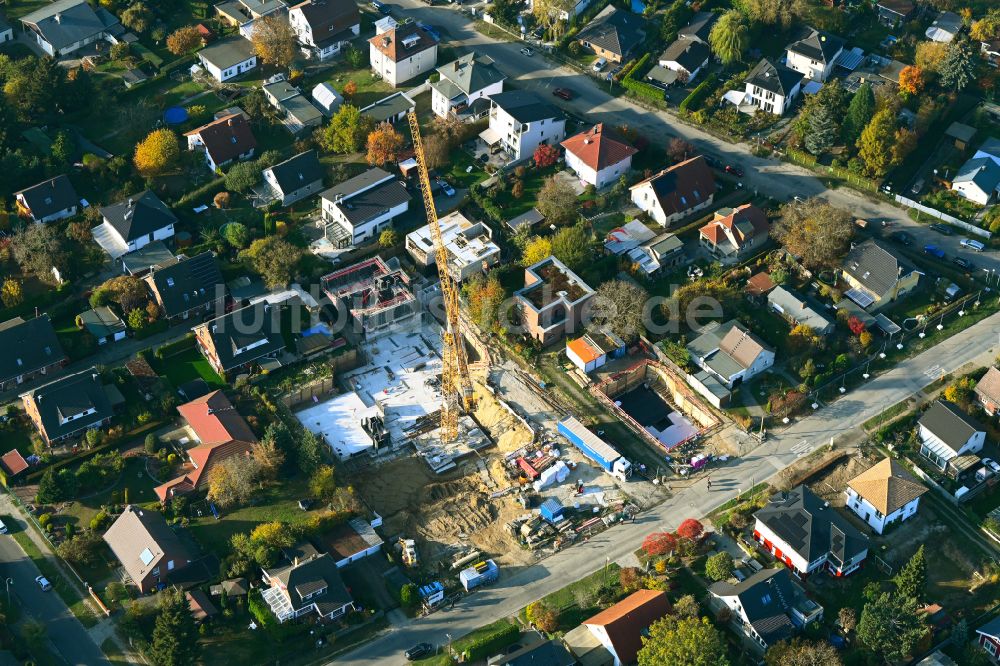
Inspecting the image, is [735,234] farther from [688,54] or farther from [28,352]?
[28,352]

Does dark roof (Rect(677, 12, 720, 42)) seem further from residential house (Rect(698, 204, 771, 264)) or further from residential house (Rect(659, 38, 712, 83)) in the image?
residential house (Rect(698, 204, 771, 264))

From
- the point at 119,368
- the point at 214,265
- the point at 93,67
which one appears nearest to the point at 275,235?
the point at 214,265

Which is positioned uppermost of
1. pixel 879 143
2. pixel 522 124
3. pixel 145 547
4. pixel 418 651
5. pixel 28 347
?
pixel 879 143

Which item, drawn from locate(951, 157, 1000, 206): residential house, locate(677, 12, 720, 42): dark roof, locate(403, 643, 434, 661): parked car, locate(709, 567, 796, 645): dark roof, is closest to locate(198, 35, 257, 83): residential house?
locate(677, 12, 720, 42): dark roof

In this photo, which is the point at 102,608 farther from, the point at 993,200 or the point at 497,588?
the point at 993,200

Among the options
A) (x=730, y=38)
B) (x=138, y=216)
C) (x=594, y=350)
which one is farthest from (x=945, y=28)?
(x=138, y=216)

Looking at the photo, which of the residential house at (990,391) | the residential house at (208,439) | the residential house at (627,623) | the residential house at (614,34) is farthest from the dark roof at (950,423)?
the residential house at (614,34)
